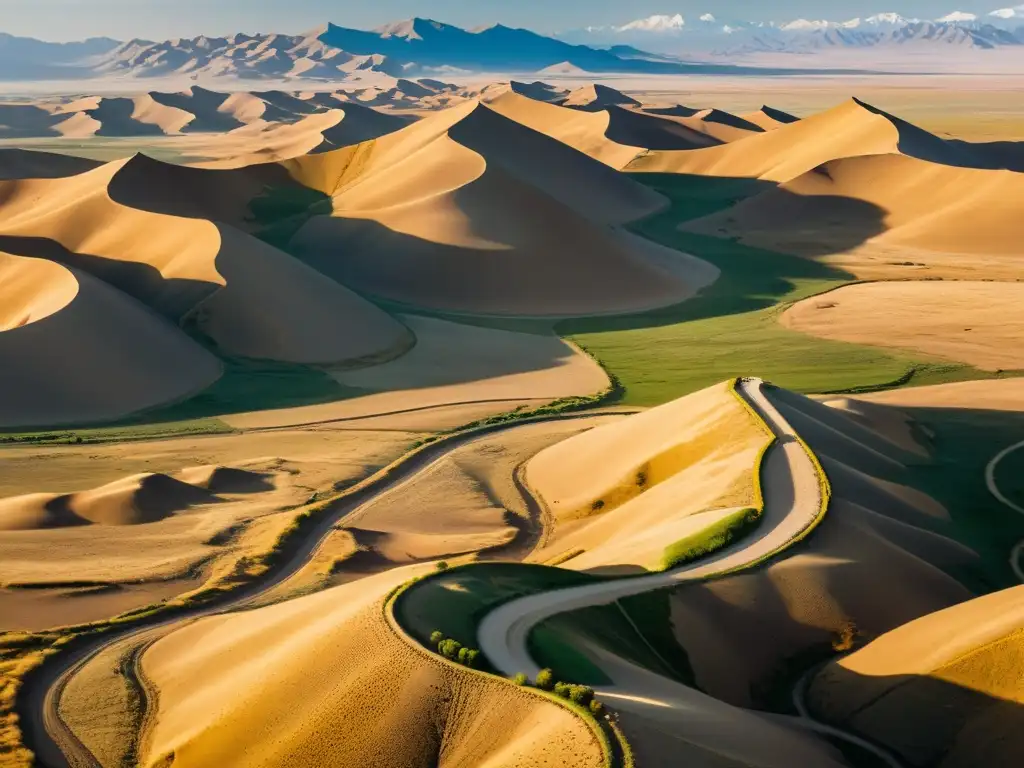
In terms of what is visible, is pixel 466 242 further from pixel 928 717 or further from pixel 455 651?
pixel 455 651

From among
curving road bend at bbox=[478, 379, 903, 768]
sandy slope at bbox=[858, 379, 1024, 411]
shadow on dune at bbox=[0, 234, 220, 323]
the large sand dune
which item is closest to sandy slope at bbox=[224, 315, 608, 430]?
shadow on dune at bbox=[0, 234, 220, 323]

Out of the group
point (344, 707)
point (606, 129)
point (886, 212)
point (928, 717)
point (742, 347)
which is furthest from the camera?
point (606, 129)

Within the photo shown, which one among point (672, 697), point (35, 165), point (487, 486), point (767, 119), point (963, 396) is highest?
point (672, 697)

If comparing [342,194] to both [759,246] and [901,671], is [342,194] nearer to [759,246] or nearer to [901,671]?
[759,246]

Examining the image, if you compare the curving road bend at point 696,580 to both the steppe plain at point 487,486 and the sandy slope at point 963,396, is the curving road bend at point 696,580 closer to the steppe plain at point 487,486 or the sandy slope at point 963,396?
the steppe plain at point 487,486

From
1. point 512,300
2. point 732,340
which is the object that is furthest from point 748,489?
point 512,300

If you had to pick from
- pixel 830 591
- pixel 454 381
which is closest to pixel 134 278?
pixel 454 381

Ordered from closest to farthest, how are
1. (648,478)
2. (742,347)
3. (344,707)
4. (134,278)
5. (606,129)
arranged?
(344,707) < (648,478) < (742,347) < (134,278) < (606,129)
